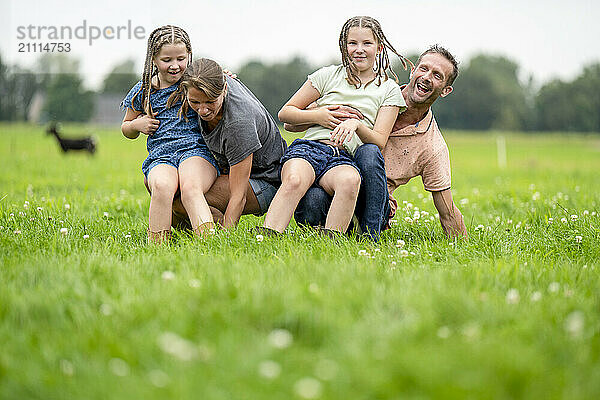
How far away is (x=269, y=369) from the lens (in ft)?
6.30

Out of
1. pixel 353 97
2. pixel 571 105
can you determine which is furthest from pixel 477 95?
pixel 353 97

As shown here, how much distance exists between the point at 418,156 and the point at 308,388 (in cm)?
291

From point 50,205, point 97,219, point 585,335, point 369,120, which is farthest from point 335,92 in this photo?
point 50,205

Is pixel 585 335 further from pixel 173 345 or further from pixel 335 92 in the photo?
pixel 335 92

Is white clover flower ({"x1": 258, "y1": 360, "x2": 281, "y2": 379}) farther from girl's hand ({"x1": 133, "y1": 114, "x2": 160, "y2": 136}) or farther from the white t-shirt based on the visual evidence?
girl's hand ({"x1": 133, "y1": 114, "x2": 160, "y2": 136})

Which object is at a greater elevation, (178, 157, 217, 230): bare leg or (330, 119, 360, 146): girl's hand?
(330, 119, 360, 146): girl's hand

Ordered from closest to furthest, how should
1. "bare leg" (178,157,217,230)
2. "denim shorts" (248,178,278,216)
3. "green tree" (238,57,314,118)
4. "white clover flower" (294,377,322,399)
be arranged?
"white clover flower" (294,377,322,399)
"bare leg" (178,157,217,230)
"denim shorts" (248,178,278,216)
"green tree" (238,57,314,118)

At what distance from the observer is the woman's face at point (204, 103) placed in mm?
3822

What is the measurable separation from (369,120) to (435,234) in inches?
39.7

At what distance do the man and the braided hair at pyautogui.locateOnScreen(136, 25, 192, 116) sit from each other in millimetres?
844

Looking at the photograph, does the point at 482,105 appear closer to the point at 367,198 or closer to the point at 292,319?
the point at 367,198

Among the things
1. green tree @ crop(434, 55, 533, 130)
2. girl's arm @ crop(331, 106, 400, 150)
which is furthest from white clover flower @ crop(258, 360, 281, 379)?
green tree @ crop(434, 55, 533, 130)

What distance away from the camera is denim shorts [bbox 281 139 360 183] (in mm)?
4078

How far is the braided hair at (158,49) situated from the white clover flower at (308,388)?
2723mm
